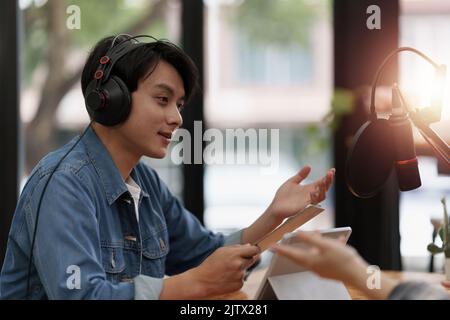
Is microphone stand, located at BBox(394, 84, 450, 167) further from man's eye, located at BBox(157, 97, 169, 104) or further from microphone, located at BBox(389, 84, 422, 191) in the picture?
man's eye, located at BBox(157, 97, 169, 104)

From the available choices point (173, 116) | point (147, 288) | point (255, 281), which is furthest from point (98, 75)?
point (255, 281)

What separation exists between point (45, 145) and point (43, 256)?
5.87ft

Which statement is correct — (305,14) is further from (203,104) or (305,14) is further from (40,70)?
(40,70)

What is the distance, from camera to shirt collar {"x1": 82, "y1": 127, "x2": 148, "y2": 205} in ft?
4.00

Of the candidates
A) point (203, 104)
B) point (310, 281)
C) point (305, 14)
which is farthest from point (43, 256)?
point (305, 14)

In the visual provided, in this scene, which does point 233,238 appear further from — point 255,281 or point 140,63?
point 140,63

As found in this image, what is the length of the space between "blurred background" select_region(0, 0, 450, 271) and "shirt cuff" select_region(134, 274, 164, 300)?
5.46 ft

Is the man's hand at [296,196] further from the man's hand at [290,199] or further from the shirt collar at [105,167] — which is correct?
the shirt collar at [105,167]

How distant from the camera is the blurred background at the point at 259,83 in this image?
8.71 feet

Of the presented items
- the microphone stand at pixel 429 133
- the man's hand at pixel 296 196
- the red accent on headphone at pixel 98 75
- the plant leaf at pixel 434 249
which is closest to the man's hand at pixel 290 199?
the man's hand at pixel 296 196

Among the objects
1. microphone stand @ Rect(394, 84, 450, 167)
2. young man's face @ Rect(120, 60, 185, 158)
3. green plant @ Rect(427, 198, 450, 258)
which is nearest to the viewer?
microphone stand @ Rect(394, 84, 450, 167)

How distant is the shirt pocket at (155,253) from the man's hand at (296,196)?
0.23 m

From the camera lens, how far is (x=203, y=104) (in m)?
2.73

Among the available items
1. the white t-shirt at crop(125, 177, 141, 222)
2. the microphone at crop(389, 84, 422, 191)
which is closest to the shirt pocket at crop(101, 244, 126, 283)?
the white t-shirt at crop(125, 177, 141, 222)
